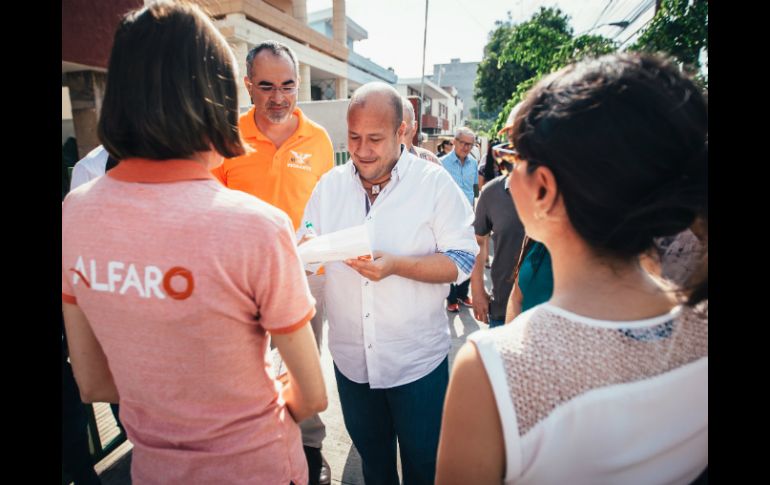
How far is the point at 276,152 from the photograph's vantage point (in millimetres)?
2527

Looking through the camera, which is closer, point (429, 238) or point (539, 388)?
point (539, 388)

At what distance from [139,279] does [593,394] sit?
0.93 m

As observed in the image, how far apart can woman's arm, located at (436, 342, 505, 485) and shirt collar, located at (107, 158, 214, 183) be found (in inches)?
27.9

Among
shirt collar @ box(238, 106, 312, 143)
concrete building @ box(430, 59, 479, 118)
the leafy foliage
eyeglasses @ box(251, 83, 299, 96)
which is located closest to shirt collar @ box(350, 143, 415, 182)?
the leafy foliage

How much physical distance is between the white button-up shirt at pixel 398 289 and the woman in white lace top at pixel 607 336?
99 cm

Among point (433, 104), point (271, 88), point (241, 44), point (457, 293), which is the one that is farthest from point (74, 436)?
point (433, 104)

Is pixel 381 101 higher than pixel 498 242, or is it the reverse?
pixel 381 101

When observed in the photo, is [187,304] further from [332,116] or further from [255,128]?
[332,116]

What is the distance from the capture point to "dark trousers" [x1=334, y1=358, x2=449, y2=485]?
71.1 inches

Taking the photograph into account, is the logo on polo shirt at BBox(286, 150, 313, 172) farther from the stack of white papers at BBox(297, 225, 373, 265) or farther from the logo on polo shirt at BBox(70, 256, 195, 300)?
the logo on polo shirt at BBox(70, 256, 195, 300)
